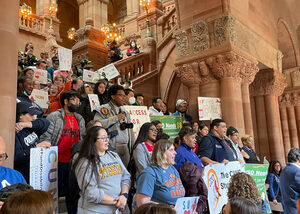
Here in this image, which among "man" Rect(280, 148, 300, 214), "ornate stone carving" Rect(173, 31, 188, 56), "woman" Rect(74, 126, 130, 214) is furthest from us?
"ornate stone carving" Rect(173, 31, 188, 56)

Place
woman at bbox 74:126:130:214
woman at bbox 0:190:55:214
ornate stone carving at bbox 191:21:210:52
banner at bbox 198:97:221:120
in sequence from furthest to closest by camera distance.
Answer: ornate stone carving at bbox 191:21:210:52 → banner at bbox 198:97:221:120 → woman at bbox 74:126:130:214 → woman at bbox 0:190:55:214

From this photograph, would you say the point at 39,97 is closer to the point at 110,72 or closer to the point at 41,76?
the point at 41,76

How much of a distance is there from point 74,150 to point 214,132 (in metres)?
2.36

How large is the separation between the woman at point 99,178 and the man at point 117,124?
84 centimetres

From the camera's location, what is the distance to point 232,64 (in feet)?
23.3

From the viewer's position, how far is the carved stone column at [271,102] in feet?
29.9

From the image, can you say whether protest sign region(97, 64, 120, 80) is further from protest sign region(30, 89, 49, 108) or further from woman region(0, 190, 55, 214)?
woman region(0, 190, 55, 214)

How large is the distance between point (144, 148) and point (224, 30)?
459 centimetres

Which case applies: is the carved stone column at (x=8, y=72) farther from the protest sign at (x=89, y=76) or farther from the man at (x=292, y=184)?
the protest sign at (x=89, y=76)

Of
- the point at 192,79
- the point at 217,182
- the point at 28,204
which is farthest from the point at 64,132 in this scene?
the point at 192,79

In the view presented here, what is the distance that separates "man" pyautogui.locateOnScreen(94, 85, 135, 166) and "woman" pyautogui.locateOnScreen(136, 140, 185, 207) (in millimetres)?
946

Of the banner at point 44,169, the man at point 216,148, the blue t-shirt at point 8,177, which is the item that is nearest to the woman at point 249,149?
the man at point 216,148

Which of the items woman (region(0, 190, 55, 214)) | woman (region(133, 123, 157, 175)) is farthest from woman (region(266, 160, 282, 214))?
woman (region(0, 190, 55, 214))

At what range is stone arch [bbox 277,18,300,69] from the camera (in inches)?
423
